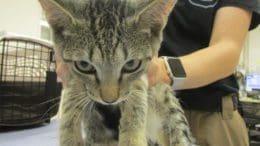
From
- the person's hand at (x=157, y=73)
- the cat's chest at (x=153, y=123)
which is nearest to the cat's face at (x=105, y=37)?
the person's hand at (x=157, y=73)

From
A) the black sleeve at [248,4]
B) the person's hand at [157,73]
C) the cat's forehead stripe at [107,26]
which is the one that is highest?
the black sleeve at [248,4]

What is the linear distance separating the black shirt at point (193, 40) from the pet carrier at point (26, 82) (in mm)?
518

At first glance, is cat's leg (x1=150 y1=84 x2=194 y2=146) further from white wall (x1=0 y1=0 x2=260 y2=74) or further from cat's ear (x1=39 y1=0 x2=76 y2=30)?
white wall (x1=0 y1=0 x2=260 y2=74)

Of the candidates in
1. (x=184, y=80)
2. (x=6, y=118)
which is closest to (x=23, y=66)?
(x=6, y=118)

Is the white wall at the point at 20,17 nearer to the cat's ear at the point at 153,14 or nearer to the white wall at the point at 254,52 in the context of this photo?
the cat's ear at the point at 153,14

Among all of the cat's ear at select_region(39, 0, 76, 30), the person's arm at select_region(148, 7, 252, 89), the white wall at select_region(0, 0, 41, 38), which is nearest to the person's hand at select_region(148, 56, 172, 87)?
the person's arm at select_region(148, 7, 252, 89)

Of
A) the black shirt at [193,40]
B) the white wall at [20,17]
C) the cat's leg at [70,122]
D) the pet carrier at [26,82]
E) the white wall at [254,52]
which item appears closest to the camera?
the cat's leg at [70,122]

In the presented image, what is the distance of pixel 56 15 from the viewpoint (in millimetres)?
676

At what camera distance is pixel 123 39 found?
705 mm

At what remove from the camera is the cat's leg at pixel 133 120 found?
0.88 meters

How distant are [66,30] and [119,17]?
0.34 ft

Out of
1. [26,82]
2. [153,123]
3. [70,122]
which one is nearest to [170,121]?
[153,123]

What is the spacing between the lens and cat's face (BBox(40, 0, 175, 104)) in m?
0.68

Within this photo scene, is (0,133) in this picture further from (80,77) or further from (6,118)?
(80,77)
